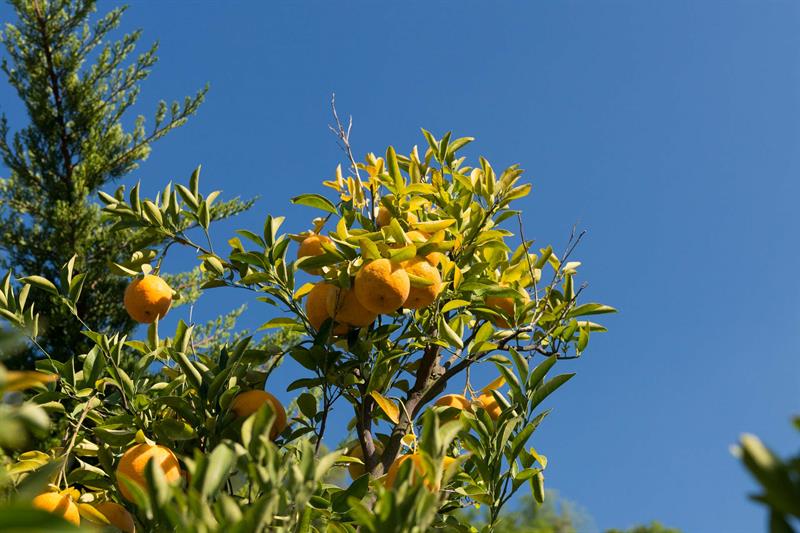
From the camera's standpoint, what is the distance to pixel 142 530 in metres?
1.53

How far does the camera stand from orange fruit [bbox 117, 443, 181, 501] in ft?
4.62

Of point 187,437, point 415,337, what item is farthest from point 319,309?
point 187,437

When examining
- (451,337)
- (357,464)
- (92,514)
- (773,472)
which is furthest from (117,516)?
(773,472)

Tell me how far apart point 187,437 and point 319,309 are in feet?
1.27

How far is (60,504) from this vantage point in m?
1.35

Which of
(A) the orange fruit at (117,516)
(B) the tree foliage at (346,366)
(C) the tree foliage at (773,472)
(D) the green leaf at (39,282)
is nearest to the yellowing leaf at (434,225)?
(B) the tree foliage at (346,366)

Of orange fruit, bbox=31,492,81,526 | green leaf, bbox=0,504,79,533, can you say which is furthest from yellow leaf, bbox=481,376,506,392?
green leaf, bbox=0,504,79,533

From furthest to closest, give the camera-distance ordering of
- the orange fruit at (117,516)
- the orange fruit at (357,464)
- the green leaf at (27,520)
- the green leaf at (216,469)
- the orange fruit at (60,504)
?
1. the orange fruit at (357,464)
2. the orange fruit at (117,516)
3. the orange fruit at (60,504)
4. the green leaf at (216,469)
5. the green leaf at (27,520)

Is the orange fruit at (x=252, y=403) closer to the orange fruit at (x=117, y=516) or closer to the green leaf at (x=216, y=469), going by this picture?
the orange fruit at (x=117, y=516)

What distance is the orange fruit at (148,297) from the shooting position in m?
2.06

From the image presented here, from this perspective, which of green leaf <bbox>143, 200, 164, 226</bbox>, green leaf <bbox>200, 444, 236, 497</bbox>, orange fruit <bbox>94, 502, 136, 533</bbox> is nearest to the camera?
green leaf <bbox>200, 444, 236, 497</bbox>

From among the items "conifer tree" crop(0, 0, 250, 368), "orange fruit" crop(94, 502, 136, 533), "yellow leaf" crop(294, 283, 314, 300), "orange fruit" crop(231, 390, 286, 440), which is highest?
"conifer tree" crop(0, 0, 250, 368)

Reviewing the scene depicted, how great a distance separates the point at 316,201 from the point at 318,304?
13.9 inches

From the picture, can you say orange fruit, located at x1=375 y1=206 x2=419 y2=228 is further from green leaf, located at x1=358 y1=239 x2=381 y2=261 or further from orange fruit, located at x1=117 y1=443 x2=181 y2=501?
orange fruit, located at x1=117 y1=443 x2=181 y2=501
